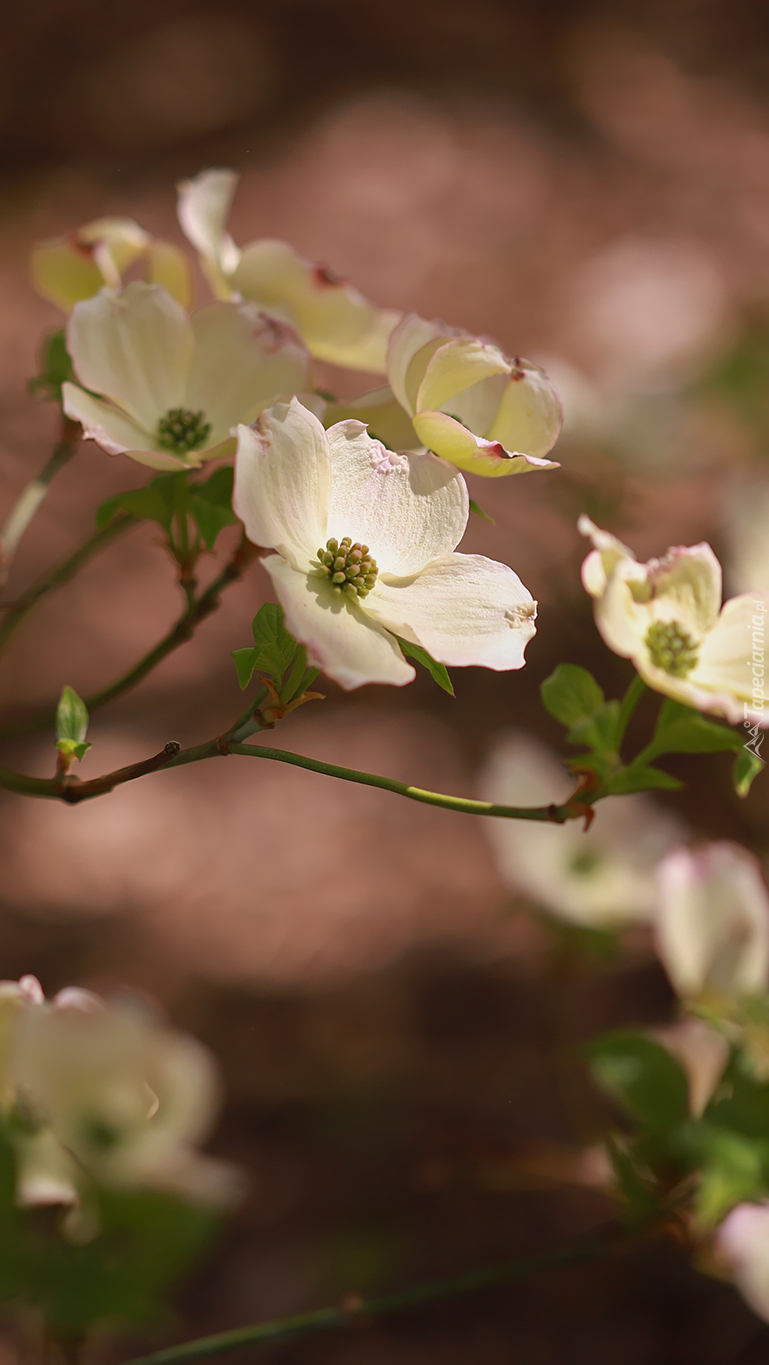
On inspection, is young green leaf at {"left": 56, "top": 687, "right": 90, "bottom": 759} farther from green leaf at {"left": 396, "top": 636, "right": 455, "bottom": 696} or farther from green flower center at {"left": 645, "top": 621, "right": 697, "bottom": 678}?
green flower center at {"left": 645, "top": 621, "right": 697, "bottom": 678}

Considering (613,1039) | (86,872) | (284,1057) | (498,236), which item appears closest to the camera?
(613,1039)

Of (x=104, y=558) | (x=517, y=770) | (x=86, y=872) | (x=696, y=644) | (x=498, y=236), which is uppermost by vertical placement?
(x=696, y=644)

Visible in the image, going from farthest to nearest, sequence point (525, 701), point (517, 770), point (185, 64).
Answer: point (185, 64), point (525, 701), point (517, 770)

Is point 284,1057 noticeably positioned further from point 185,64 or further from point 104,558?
point 185,64

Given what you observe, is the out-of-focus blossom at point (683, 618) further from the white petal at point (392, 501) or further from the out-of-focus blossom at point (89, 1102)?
the out-of-focus blossom at point (89, 1102)

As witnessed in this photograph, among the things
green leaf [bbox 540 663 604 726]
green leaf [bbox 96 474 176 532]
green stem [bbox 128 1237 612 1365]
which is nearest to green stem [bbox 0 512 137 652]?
green leaf [bbox 96 474 176 532]

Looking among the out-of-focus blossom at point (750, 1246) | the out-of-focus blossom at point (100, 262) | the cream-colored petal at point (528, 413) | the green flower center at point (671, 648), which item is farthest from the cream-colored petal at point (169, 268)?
the out-of-focus blossom at point (750, 1246)

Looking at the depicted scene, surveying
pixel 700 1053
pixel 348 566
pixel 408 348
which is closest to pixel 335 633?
pixel 348 566

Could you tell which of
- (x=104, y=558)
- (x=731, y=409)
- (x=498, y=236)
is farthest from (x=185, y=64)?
(x=731, y=409)
